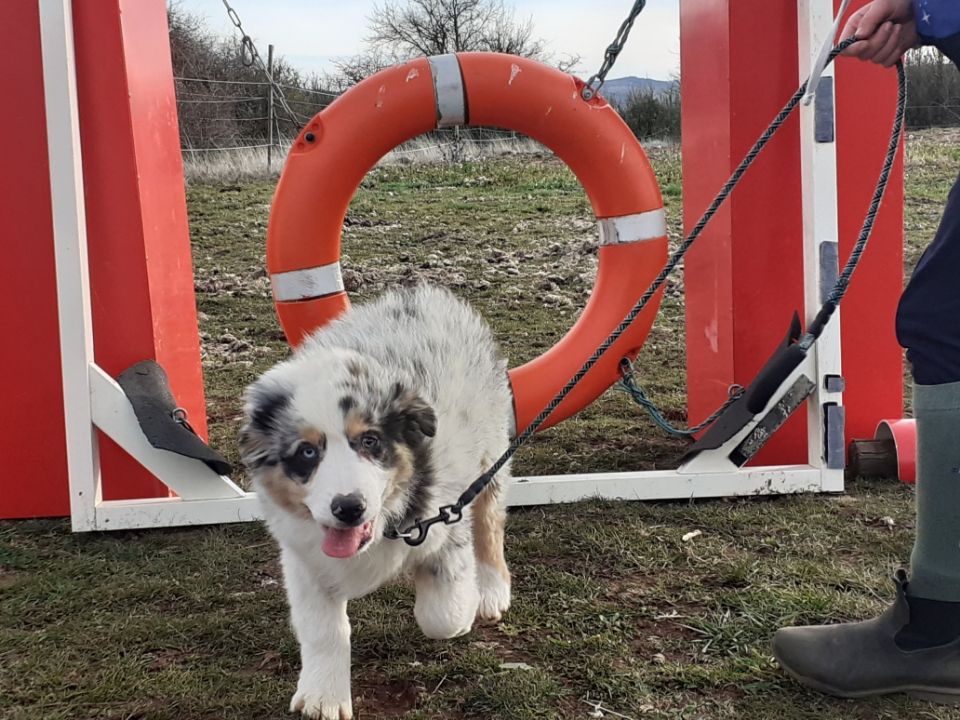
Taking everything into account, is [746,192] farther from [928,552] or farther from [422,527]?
[422,527]

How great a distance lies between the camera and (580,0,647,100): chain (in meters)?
3.62

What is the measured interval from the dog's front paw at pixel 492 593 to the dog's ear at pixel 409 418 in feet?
2.40

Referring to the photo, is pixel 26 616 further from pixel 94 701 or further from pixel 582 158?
pixel 582 158

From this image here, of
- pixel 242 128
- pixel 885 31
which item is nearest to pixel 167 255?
pixel 885 31

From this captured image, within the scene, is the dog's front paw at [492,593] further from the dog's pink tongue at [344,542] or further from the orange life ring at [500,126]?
the orange life ring at [500,126]

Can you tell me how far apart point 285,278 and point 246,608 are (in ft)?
4.58

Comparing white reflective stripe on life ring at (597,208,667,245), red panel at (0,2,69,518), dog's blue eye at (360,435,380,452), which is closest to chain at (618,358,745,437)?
white reflective stripe on life ring at (597,208,667,245)

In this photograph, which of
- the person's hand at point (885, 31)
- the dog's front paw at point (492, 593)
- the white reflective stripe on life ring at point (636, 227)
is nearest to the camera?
the person's hand at point (885, 31)

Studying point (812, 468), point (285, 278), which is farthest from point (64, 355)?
point (812, 468)

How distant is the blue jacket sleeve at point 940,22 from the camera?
74.9 inches

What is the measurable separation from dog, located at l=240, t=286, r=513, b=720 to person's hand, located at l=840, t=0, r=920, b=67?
1321 mm

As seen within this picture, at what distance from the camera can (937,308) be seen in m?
2.06

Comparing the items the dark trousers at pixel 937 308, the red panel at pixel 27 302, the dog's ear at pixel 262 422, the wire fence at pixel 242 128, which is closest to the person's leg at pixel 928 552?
the dark trousers at pixel 937 308

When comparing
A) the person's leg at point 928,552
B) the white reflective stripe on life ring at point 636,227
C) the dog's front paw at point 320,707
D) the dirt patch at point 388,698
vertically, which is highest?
the white reflective stripe on life ring at point 636,227
